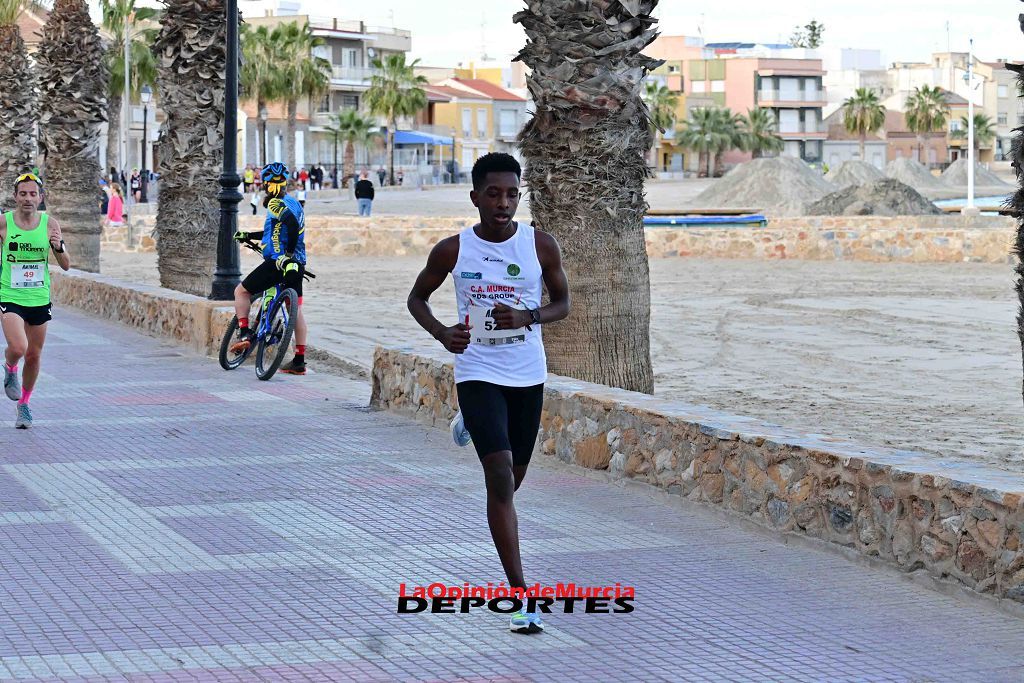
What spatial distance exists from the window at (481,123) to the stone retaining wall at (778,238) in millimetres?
76790

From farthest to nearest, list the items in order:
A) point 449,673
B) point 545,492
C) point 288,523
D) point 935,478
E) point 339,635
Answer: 1. point 545,492
2. point 288,523
3. point 935,478
4. point 339,635
5. point 449,673

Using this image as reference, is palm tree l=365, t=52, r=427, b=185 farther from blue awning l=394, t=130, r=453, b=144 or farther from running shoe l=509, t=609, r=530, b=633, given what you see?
running shoe l=509, t=609, r=530, b=633

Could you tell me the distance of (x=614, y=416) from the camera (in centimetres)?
842

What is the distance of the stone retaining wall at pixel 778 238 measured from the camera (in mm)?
31797

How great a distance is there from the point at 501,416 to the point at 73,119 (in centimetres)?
2132

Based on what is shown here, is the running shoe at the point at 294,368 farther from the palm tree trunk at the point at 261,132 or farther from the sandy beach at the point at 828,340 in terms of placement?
the palm tree trunk at the point at 261,132

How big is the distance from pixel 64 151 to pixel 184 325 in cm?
1037

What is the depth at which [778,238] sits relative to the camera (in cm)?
3397

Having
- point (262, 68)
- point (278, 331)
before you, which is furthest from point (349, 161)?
point (278, 331)

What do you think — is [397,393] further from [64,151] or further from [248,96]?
[248,96]

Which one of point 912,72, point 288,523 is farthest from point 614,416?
point 912,72

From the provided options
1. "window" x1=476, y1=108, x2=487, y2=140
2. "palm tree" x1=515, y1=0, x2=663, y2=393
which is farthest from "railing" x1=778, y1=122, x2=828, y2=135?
"palm tree" x1=515, y1=0, x2=663, y2=393

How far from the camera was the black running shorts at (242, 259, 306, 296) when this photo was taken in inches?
513

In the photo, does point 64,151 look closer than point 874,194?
Yes
